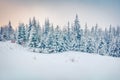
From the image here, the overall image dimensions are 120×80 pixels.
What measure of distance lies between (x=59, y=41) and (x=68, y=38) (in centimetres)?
15

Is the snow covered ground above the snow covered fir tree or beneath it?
beneath

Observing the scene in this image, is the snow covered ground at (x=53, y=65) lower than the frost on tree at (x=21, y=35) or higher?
lower

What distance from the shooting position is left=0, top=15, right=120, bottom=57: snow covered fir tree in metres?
3.04

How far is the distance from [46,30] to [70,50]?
506mm

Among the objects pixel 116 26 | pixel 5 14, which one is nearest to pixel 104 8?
pixel 116 26

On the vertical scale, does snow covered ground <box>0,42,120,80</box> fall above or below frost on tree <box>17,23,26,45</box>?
below

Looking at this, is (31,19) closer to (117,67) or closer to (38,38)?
(38,38)

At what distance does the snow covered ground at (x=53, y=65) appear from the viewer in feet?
9.87

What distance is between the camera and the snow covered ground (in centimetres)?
301

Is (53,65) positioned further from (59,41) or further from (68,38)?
(68,38)

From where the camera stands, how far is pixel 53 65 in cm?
307

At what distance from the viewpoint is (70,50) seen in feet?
10.2

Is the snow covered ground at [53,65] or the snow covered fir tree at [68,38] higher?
the snow covered fir tree at [68,38]

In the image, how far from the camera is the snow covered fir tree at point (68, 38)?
304 centimetres
